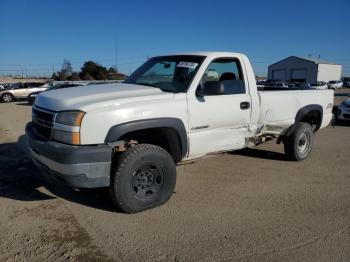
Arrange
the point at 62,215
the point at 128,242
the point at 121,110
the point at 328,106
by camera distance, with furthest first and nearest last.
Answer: the point at 328,106 → the point at 62,215 → the point at 121,110 → the point at 128,242

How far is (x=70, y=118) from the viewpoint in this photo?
386cm

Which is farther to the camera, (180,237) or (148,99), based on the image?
(148,99)

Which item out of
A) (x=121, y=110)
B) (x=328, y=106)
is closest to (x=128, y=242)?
(x=121, y=110)

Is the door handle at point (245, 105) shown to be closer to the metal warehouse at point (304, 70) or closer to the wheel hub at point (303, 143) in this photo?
the wheel hub at point (303, 143)

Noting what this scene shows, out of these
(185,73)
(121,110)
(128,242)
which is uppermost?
Result: (185,73)

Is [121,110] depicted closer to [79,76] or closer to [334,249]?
[334,249]

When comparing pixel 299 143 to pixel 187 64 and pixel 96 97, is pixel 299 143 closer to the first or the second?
pixel 187 64

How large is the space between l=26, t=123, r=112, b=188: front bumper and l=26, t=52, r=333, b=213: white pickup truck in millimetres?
10

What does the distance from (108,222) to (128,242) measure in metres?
→ 0.53

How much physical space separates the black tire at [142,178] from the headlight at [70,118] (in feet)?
2.15

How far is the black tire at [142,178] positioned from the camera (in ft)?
13.5

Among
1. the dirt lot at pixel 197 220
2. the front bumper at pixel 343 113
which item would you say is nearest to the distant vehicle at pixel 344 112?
the front bumper at pixel 343 113

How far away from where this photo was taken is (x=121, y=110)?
400 cm

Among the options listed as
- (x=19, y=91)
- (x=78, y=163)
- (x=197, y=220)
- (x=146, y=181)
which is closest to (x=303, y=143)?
(x=197, y=220)
